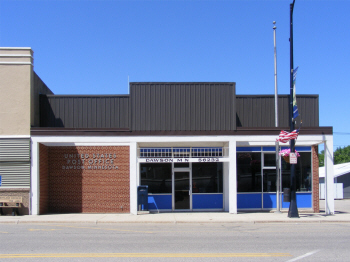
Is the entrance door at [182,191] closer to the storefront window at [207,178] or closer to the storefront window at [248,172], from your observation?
the storefront window at [207,178]

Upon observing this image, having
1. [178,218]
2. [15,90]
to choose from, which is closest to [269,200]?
[178,218]

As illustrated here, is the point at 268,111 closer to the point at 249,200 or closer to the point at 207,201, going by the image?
the point at 249,200

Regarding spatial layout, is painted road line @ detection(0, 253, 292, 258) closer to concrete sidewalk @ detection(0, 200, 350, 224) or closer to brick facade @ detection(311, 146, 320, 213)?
concrete sidewalk @ detection(0, 200, 350, 224)

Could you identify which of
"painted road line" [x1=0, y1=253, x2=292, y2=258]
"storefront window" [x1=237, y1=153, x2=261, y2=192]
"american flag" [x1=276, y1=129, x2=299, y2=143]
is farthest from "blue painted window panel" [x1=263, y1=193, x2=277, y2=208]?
"painted road line" [x1=0, y1=253, x2=292, y2=258]

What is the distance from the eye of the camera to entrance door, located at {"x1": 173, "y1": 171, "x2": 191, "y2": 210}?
1889 centimetres

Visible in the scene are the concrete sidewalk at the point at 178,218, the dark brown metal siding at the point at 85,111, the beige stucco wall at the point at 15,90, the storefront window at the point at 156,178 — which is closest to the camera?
the concrete sidewalk at the point at 178,218

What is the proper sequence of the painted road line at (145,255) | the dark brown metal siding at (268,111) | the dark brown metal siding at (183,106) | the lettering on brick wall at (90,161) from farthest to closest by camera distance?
the dark brown metal siding at (268,111) < the lettering on brick wall at (90,161) < the dark brown metal siding at (183,106) < the painted road line at (145,255)

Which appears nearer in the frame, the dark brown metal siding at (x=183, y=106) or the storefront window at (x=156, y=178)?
the dark brown metal siding at (x=183, y=106)

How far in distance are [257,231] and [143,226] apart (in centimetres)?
439

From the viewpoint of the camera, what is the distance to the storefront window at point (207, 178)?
19000mm

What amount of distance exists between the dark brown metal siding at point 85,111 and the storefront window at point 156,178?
2577 mm

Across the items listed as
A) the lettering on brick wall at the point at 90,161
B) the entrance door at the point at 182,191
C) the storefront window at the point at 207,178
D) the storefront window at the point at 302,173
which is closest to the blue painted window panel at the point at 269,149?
the storefront window at the point at 302,173

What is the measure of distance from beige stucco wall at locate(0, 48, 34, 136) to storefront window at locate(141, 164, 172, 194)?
592 cm

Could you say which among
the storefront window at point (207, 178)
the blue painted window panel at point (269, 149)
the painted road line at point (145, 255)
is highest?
the blue painted window panel at point (269, 149)
